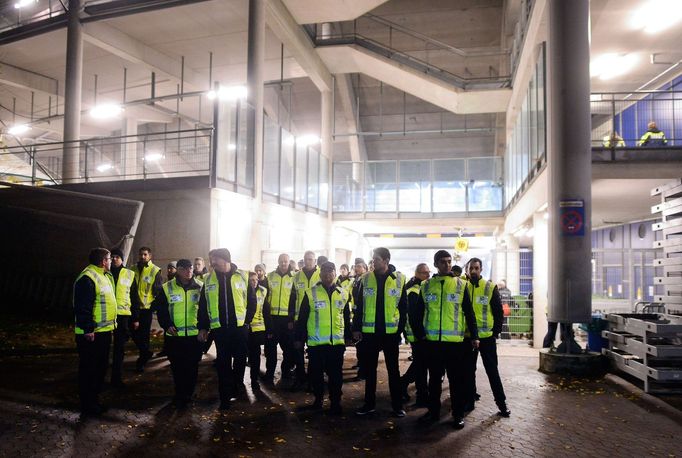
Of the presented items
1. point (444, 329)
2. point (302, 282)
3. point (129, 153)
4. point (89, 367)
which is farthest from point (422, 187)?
point (89, 367)

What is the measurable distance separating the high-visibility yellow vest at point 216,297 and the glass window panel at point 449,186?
17427 mm

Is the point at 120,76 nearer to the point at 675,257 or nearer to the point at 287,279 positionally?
the point at 287,279

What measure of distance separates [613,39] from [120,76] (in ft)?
64.3

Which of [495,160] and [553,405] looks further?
[495,160]

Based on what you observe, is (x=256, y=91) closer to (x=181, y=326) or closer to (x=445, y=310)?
(x=181, y=326)

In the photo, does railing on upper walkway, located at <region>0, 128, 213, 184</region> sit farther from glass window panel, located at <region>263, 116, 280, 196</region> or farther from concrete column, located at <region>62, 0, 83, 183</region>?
glass window panel, located at <region>263, 116, 280, 196</region>

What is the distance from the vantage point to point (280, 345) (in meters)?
9.09

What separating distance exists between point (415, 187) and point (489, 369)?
1736 cm

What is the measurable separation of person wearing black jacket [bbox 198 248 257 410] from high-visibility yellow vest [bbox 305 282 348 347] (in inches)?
37.5

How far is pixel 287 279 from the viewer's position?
9.32 m

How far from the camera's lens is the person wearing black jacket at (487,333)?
6.75 m

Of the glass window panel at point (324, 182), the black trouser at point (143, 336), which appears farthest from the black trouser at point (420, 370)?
the glass window panel at point (324, 182)

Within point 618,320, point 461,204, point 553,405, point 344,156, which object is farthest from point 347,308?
point 344,156

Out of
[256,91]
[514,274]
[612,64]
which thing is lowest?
[514,274]
